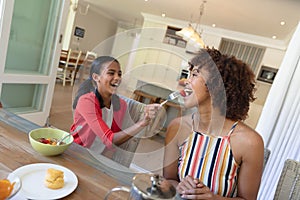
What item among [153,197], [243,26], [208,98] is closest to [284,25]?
[243,26]

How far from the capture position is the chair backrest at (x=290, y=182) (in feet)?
2.86

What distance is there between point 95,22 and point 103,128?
6879 millimetres

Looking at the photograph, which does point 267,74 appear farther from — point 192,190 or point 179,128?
point 192,190

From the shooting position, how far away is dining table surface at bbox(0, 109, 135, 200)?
0.59m

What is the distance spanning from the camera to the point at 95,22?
23.1 ft

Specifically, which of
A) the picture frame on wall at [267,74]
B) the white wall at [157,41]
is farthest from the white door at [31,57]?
the picture frame on wall at [267,74]

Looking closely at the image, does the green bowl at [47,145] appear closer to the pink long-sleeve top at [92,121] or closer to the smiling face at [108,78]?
the pink long-sleeve top at [92,121]

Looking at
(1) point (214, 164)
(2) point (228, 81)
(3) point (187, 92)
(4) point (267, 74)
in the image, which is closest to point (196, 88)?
(3) point (187, 92)

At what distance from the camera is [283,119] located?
1399 mm

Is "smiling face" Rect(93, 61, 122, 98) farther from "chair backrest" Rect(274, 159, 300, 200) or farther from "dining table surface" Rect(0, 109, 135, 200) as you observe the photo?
"chair backrest" Rect(274, 159, 300, 200)

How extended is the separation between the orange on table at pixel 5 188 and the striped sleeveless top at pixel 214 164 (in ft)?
1.86

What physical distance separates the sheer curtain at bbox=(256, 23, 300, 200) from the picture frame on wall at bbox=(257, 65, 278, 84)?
3.57 m

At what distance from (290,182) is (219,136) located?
1.18 feet

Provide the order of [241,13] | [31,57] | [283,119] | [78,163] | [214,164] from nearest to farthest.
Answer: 1. [78,163]
2. [214,164]
3. [283,119]
4. [31,57]
5. [241,13]
